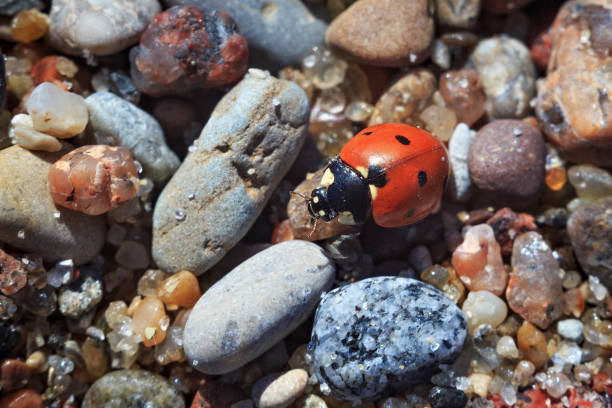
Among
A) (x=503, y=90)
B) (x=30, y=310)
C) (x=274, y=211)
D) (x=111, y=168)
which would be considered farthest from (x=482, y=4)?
(x=30, y=310)

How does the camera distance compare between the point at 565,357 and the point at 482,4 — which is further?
the point at 482,4

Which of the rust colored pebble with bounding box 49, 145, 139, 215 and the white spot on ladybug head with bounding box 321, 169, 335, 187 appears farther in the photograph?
the white spot on ladybug head with bounding box 321, 169, 335, 187

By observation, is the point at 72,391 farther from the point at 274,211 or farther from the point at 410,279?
the point at 410,279

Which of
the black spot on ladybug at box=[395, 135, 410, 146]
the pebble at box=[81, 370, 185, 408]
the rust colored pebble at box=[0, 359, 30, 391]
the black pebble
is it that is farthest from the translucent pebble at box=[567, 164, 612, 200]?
the rust colored pebble at box=[0, 359, 30, 391]

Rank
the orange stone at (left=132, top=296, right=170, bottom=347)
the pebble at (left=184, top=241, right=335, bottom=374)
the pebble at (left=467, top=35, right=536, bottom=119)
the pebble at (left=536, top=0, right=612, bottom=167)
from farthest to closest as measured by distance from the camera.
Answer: the pebble at (left=467, top=35, right=536, bottom=119)
the pebble at (left=536, top=0, right=612, bottom=167)
the orange stone at (left=132, top=296, right=170, bottom=347)
the pebble at (left=184, top=241, right=335, bottom=374)

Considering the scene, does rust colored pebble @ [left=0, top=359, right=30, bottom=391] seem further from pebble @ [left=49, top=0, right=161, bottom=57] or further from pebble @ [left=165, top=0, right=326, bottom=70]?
pebble @ [left=165, top=0, right=326, bottom=70]

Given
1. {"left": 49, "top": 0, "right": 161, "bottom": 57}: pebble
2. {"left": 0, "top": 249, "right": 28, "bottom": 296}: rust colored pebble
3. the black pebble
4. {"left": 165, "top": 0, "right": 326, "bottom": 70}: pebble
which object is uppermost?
{"left": 49, "top": 0, "right": 161, "bottom": 57}: pebble
